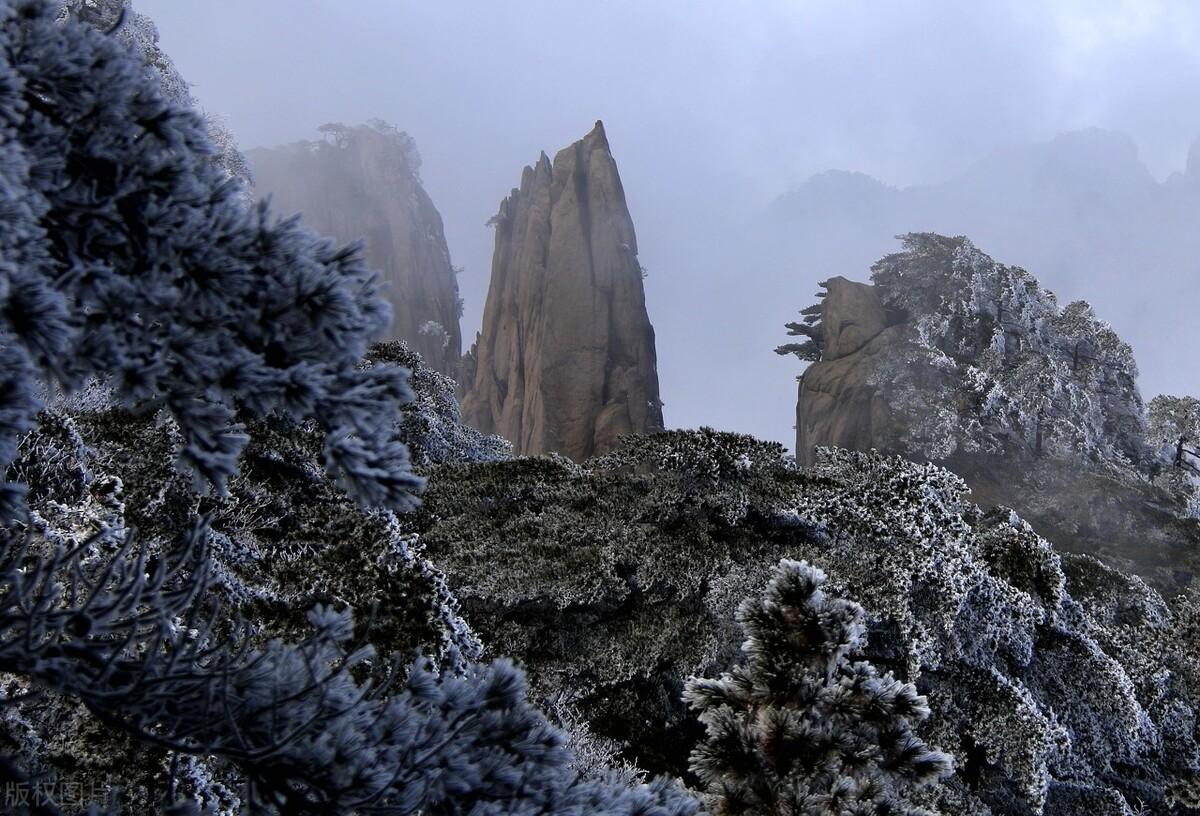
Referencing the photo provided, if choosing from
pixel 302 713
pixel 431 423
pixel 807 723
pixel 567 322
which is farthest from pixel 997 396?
pixel 302 713

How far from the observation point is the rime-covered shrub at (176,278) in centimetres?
268

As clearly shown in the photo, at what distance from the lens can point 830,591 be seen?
1478 centimetres

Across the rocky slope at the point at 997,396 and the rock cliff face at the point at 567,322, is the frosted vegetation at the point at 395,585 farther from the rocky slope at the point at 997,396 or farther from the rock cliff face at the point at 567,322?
Result: the rock cliff face at the point at 567,322

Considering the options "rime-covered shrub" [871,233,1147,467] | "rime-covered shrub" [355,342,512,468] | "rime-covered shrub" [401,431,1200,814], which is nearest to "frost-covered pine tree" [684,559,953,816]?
"rime-covered shrub" [401,431,1200,814]

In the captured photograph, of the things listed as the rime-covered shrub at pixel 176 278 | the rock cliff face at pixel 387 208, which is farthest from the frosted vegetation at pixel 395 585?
the rock cliff face at pixel 387 208

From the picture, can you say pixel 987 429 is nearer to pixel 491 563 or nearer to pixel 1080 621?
pixel 1080 621

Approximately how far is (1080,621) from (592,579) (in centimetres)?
976

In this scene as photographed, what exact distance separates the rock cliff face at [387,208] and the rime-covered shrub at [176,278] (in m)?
48.9

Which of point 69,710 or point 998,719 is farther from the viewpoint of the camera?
point 998,719

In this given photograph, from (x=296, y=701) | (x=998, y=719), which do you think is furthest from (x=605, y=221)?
(x=296, y=701)

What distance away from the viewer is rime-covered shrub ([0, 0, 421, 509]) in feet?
8.78

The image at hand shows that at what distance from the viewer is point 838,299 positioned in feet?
122

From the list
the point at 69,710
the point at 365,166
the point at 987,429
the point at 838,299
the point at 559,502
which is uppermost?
the point at 365,166

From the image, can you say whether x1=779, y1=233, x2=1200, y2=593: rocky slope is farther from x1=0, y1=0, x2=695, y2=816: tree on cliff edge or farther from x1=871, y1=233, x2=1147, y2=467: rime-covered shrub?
x1=0, y1=0, x2=695, y2=816: tree on cliff edge
